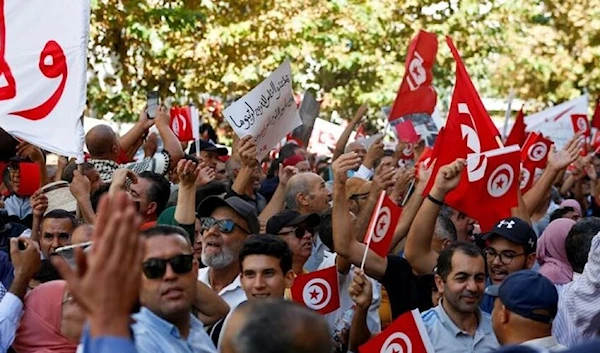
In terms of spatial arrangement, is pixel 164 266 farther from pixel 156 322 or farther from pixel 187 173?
pixel 187 173

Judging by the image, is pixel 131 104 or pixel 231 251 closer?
pixel 231 251

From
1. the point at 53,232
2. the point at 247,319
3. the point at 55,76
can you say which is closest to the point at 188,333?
the point at 247,319

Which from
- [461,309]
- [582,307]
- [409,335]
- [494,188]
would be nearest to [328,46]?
[494,188]

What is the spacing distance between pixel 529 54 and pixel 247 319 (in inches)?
1140

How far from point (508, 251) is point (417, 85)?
5233 millimetres

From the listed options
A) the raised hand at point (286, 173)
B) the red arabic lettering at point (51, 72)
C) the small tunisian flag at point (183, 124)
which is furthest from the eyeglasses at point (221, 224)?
the small tunisian flag at point (183, 124)

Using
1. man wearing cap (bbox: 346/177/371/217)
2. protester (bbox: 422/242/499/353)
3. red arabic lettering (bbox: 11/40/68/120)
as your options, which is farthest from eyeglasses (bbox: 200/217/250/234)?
man wearing cap (bbox: 346/177/371/217)

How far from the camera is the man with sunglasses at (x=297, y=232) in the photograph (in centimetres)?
741

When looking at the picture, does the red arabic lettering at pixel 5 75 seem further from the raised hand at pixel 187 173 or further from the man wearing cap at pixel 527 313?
the man wearing cap at pixel 527 313

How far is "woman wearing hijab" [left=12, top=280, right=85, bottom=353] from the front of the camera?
524 centimetres

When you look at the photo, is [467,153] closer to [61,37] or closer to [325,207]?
[325,207]

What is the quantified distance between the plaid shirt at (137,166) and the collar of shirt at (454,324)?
298cm

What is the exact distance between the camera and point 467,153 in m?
8.51

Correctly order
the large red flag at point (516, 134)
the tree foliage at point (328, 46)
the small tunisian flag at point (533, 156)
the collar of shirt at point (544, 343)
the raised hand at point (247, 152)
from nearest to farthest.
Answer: the collar of shirt at point (544, 343), the raised hand at point (247, 152), the small tunisian flag at point (533, 156), the large red flag at point (516, 134), the tree foliage at point (328, 46)
